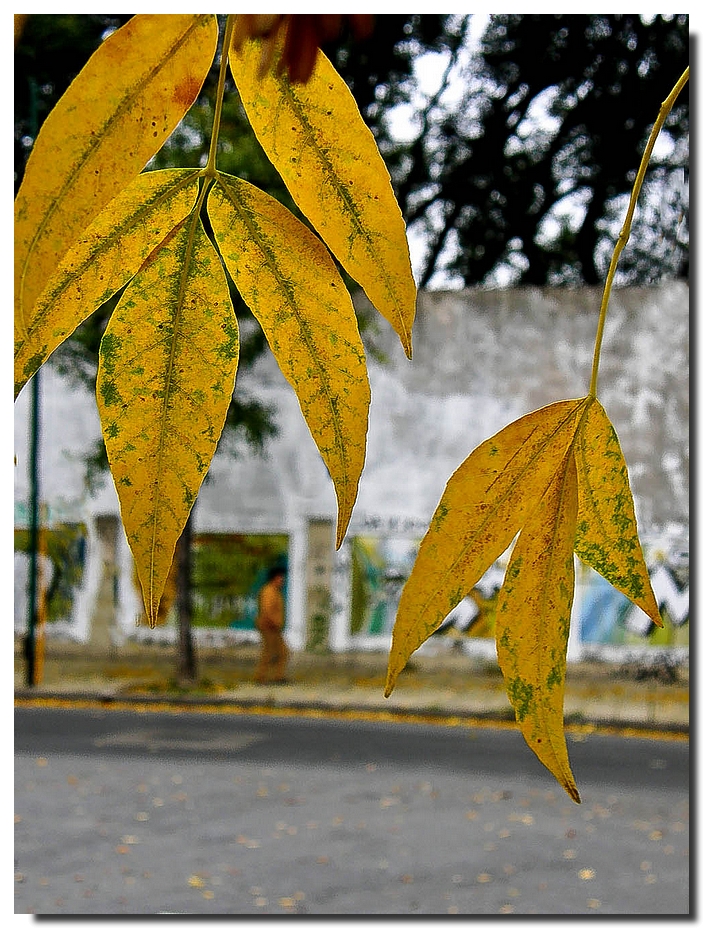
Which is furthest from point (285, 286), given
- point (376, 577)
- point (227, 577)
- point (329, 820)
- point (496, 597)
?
point (227, 577)

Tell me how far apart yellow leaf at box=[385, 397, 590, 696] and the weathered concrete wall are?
3.36 meters

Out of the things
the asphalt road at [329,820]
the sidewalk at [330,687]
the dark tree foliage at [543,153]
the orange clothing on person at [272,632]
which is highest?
the dark tree foliage at [543,153]

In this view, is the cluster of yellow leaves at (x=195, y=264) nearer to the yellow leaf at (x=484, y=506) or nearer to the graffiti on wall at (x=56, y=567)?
the yellow leaf at (x=484, y=506)

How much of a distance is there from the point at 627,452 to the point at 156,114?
350 cm

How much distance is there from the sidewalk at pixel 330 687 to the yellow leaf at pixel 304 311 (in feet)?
11.6

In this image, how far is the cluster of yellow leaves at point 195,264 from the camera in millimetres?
109

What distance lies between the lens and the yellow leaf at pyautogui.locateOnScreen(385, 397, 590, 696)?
0.12 meters

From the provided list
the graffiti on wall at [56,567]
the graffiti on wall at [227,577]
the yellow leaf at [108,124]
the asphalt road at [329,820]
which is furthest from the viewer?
the graffiti on wall at [227,577]

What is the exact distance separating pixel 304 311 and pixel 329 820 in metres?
3.03

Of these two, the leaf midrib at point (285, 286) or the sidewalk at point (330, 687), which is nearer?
the leaf midrib at point (285, 286)

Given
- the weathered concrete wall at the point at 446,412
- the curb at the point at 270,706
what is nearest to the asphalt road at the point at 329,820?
the curb at the point at 270,706

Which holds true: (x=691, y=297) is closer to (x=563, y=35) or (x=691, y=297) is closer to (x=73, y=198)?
(x=563, y=35)

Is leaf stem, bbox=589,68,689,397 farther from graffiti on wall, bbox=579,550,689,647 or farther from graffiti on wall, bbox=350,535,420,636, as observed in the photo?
graffiti on wall, bbox=350,535,420,636

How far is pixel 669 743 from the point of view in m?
3.55
